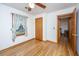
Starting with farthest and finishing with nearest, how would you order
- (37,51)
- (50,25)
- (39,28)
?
(39,28), (50,25), (37,51)

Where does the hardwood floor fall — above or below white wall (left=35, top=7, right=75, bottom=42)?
below

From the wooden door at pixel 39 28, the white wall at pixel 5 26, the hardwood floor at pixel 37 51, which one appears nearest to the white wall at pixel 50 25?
the wooden door at pixel 39 28

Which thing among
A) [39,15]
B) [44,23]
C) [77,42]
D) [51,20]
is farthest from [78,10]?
[39,15]

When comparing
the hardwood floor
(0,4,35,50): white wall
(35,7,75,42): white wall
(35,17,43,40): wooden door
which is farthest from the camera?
(35,17,43,40): wooden door

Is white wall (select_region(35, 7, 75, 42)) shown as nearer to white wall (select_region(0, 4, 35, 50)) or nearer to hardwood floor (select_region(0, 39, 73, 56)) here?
hardwood floor (select_region(0, 39, 73, 56))

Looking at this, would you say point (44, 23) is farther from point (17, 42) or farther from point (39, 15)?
point (17, 42)

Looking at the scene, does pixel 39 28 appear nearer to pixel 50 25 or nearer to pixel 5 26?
pixel 50 25

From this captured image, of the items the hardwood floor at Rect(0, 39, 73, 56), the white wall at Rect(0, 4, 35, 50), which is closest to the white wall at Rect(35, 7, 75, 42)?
the hardwood floor at Rect(0, 39, 73, 56)

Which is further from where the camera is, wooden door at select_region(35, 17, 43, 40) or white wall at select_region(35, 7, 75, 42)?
wooden door at select_region(35, 17, 43, 40)

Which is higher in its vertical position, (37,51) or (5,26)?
(5,26)

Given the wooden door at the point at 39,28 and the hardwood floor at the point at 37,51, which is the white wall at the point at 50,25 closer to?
the wooden door at the point at 39,28

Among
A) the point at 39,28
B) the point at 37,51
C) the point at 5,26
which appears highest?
the point at 5,26

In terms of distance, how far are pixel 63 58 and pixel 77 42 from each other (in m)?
2.14

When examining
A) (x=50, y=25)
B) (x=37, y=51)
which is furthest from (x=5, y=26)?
(x=50, y=25)
